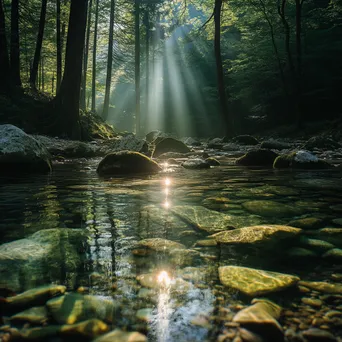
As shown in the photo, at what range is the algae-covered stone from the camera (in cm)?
115

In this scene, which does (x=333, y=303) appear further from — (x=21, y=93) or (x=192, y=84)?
(x=192, y=84)

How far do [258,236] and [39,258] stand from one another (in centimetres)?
118

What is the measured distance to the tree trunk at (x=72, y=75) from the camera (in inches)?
396

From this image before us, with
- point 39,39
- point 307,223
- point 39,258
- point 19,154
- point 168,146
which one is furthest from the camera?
point 39,39

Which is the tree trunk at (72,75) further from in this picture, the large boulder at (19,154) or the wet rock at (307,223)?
the wet rock at (307,223)

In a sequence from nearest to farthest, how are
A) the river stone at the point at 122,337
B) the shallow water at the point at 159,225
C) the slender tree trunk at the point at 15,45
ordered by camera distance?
the river stone at the point at 122,337
the shallow water at the point at 159,225
the slender tree trunk at the point at 15,45

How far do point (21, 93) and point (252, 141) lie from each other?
28.7 feet

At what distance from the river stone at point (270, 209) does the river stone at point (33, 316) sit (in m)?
1.82

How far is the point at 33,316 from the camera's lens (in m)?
1.07

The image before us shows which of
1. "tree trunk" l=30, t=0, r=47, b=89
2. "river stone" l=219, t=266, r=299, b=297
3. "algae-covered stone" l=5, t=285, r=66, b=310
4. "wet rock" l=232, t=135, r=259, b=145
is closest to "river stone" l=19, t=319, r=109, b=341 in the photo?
"algae-covered stone" l=5, t=285, r=66, b=310

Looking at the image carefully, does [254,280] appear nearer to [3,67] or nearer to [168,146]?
[168,146]

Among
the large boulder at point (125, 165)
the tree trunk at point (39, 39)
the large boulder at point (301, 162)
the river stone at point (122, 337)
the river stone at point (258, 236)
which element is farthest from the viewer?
the tree trunk at point (39, 39)

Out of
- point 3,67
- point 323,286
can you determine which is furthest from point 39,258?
point 3,67

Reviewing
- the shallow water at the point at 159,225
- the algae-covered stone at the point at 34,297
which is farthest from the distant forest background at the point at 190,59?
the algae-covered stone at the point at 34,297
